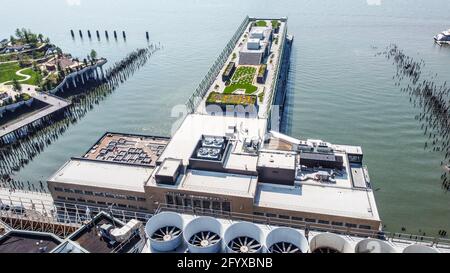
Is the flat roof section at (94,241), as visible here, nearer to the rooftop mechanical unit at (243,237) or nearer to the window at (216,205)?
the rooftop mechanical unit at (243,237)

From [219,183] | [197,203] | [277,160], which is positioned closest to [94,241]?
[197,203]

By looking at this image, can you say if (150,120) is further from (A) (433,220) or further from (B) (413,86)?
(B) (413,86)

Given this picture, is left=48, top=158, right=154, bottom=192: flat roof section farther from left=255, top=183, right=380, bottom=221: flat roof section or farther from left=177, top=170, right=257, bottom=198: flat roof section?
left=255, top=183, right=380, bottom=221: flat roof section

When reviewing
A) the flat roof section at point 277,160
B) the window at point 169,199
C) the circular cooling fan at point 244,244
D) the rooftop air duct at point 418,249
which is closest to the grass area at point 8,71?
the window at point 169,199

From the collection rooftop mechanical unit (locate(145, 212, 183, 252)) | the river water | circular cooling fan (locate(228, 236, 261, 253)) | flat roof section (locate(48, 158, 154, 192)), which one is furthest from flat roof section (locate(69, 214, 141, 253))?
the river water

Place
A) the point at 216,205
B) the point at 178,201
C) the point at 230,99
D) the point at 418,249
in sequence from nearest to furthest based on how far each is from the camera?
1. the point at 418,249
2. the point at 216,205
3. the point at 178,201
4. the point at 230,99

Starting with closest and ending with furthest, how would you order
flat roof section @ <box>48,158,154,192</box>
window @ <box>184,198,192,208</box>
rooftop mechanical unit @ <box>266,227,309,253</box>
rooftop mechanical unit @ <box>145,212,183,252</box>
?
rooftop mechanical unit @ <box>266,227,309,253</box> < rooftop mechanical unit @ <box>145,212,183,252</box> < window @ <box>184,198,192,208</box> < flat roof section @ <box>48,158,154,192</box>

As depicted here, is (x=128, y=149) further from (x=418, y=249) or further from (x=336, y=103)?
(x=336, y=103)
